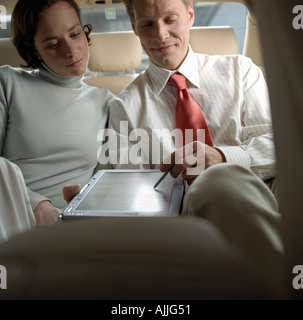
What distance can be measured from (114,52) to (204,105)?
2.20 ft

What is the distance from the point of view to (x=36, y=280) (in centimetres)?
30

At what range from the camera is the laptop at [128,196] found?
23.1 inches

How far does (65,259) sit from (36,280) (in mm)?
31

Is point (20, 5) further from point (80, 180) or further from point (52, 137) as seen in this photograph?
point (80, 180)

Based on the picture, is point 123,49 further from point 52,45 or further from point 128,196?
point 128,196

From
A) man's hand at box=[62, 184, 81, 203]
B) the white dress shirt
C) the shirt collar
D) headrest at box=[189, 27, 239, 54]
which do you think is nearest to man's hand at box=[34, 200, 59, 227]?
man's hand at box=[62, 184, 81, 203]

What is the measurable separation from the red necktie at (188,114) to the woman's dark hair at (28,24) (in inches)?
17.1

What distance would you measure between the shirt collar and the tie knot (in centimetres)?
1

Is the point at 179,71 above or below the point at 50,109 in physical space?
above

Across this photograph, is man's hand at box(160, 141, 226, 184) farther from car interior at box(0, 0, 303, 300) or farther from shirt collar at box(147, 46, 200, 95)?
car interior at box(0, 0, 303, 300)

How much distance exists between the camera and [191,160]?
0.79 metres

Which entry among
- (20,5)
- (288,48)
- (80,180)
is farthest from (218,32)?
(288,48)

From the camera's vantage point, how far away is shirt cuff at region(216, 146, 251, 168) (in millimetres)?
870

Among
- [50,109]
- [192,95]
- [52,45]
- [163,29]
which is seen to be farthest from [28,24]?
[192,95]
